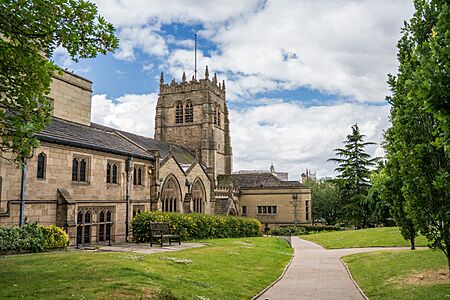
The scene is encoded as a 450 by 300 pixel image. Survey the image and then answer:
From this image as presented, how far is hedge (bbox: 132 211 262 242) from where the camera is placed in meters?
24.9

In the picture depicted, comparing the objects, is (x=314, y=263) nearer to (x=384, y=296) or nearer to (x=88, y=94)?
(x=384, y=296)

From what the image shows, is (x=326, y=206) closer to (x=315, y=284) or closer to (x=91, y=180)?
(x=91, y=180)

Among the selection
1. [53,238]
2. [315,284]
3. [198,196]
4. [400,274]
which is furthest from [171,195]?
[400,274]

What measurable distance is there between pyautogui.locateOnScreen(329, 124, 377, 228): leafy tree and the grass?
2891cm

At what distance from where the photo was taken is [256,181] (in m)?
58.2

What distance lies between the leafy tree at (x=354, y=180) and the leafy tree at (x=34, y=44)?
43.5 metres

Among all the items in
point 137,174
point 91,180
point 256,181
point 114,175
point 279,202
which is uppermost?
point 256,181

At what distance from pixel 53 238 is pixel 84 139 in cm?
726

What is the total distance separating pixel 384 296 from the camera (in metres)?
11.6

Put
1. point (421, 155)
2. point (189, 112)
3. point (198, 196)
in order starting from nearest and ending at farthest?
point (421, 155), point (198, 196), point (189, 112)

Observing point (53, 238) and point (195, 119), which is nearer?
point (53, 238)

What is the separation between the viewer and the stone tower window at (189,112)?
58.8 meters

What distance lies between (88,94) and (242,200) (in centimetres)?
3305

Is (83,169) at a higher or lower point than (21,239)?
higher
